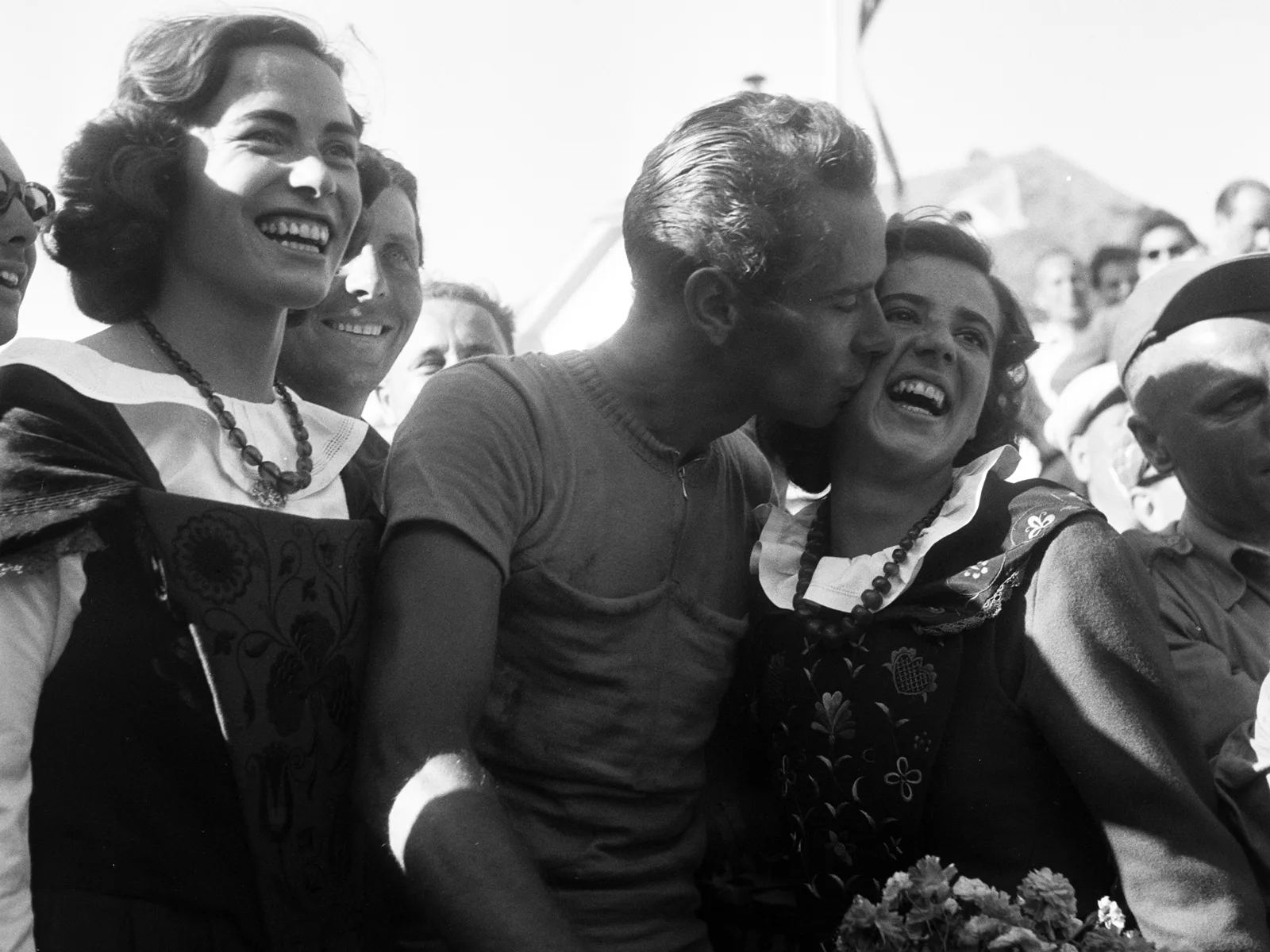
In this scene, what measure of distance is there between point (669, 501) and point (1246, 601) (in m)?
1.31

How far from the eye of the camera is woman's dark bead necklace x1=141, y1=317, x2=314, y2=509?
232 cm

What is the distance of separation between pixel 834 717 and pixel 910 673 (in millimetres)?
154

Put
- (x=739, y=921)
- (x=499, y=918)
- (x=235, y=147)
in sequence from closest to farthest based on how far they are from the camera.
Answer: (x=499, y=918) < (x=235, y=147) < (x=739, y=921)

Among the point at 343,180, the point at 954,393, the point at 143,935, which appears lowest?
the point at 143,935

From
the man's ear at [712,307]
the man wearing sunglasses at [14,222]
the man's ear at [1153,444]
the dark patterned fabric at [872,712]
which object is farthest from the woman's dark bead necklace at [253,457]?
the man's ear at [1153,444]

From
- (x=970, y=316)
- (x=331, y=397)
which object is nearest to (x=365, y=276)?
(x=331, y=397)

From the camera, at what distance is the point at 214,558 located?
2131 millimetres

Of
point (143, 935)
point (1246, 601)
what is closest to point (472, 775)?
point (143, 935)

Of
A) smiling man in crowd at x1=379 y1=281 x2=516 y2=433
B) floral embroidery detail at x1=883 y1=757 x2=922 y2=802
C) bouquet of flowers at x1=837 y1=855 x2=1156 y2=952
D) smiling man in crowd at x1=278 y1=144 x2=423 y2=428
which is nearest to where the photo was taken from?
bouquet of flowers at x1=837 y1=855 x2=1156 y2=952

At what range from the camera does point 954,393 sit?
271cm

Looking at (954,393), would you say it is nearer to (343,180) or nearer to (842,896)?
(842,896)

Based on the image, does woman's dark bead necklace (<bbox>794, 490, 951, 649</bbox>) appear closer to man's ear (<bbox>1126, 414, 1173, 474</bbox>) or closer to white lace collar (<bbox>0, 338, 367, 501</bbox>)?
man's ear (<bbox>1126, 414, 1173, 474</bbox>)

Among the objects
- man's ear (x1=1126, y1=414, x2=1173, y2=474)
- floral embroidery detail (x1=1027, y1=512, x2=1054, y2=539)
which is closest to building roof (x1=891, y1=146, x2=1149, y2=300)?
man's ear (x1=1126, y1=414, x2=1173, y2=474)

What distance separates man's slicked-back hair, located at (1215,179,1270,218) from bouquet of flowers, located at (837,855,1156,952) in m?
4.96
